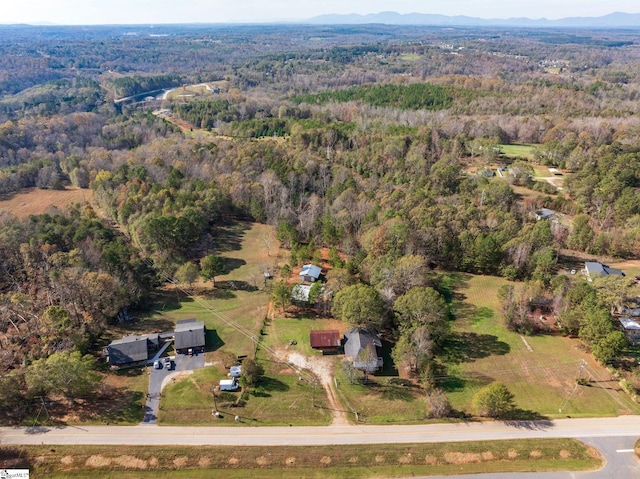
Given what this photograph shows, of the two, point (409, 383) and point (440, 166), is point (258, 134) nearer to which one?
point (440, 166)

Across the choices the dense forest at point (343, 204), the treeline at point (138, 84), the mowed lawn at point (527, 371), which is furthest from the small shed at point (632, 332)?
Answer: the treeline at point (138, 84)

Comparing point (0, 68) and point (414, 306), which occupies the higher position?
point (0, 68)

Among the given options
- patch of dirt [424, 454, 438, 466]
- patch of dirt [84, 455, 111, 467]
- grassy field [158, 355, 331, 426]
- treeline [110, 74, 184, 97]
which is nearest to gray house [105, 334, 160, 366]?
grassy field [158, 355, 331, 426]

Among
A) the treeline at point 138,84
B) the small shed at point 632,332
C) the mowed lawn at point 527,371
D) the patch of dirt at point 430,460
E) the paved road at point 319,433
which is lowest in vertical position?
the patch of dirt at point 430,460

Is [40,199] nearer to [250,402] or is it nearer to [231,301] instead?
[231,301]

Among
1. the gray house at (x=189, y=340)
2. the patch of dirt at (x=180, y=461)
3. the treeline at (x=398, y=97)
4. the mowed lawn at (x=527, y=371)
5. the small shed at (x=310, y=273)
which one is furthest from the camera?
the treeline at (x=398, y=97)

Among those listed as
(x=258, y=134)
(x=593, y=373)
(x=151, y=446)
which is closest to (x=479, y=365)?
(x=593, y=373)

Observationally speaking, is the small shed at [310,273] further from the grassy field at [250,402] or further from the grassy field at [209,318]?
the grassy field at [250,402]

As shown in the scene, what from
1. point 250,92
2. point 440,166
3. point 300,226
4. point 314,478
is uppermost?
point 250,92
